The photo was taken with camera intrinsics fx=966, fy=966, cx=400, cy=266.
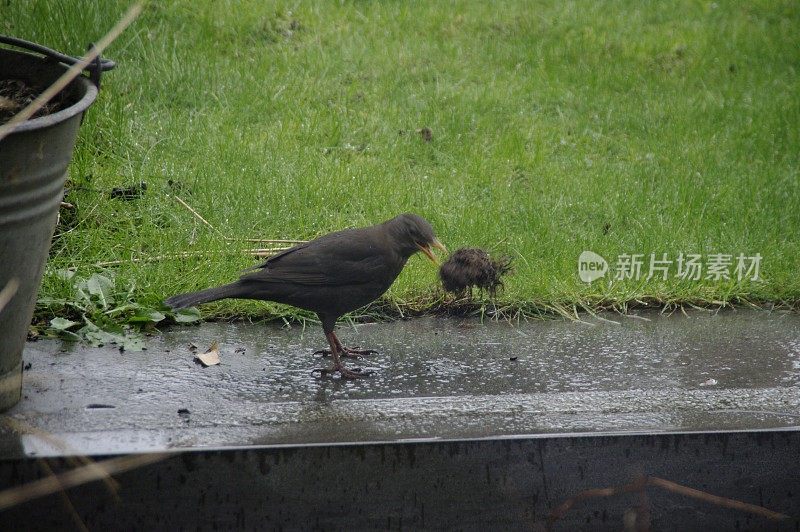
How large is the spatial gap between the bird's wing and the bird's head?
4.3 inches

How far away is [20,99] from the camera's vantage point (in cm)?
346

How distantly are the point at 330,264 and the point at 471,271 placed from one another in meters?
0.73

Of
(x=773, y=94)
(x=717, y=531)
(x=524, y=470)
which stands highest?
(x=773, y=94)

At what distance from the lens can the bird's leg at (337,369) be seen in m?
3.87

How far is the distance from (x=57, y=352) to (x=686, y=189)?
12.8ft

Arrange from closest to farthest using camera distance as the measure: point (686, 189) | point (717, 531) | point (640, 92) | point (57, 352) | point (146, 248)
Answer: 1. point (717, 531)
2. point (57, 352)
3. point (146, 248)
4. point (686, 189)
5. point (640, 92)

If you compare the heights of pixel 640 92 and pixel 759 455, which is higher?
pixel 640 92

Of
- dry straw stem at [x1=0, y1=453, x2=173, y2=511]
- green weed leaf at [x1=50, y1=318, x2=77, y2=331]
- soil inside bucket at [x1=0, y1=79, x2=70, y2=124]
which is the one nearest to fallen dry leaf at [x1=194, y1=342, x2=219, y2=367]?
green weed leaf at [x1=50, y1=318, x2=77, y2=331]

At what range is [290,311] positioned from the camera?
4602 mm

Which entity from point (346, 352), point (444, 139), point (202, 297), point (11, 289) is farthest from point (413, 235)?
point (444, 139)

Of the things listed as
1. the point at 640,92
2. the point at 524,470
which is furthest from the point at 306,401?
the point at 640,92

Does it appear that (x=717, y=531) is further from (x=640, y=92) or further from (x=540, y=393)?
(x=640, y=92)

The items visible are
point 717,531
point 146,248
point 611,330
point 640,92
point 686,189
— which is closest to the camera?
point 717,531

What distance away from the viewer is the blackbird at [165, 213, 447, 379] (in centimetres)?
400
